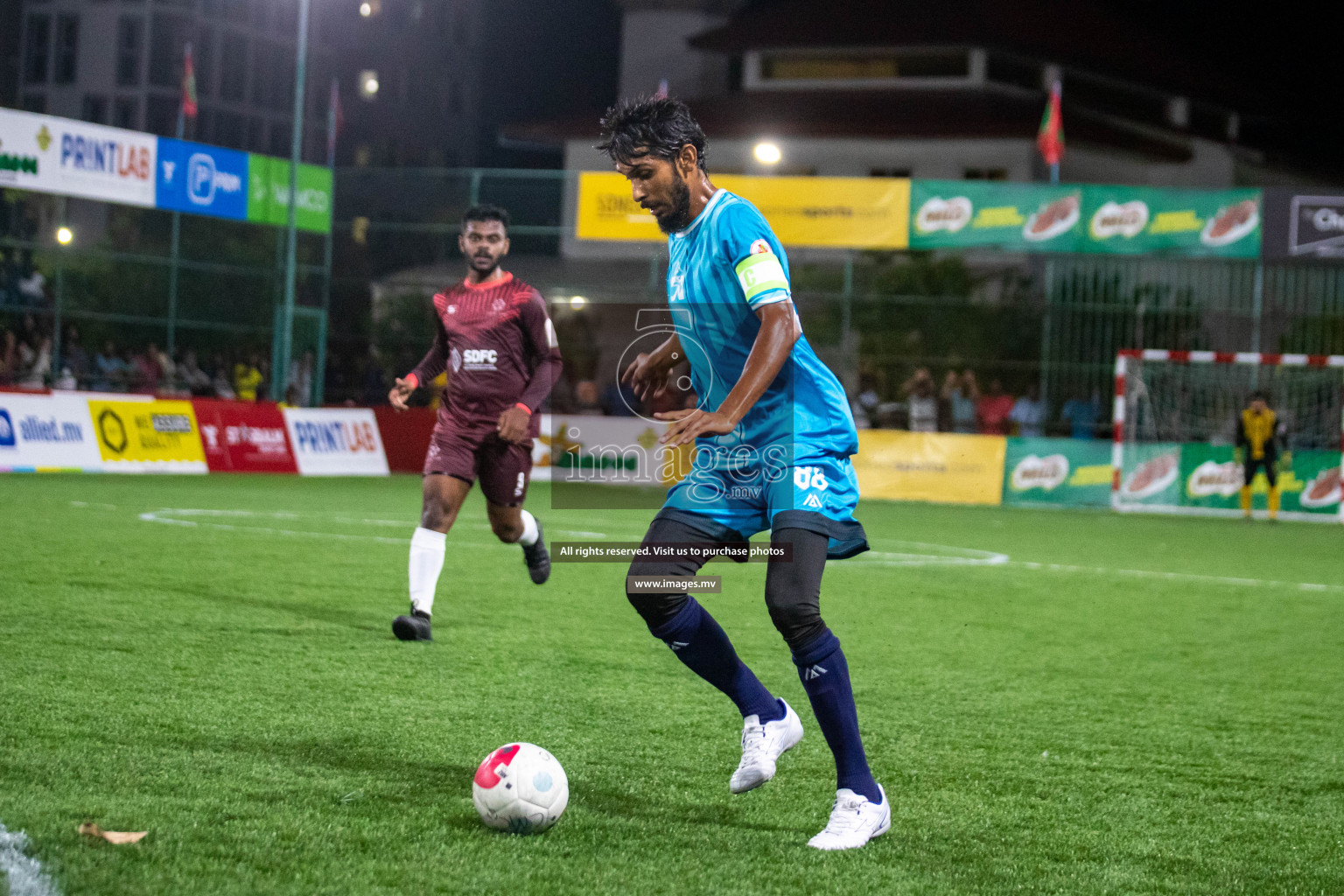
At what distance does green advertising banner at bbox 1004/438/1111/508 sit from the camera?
21.9 metres

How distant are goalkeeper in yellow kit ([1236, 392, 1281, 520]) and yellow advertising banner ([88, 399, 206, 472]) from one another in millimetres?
14374

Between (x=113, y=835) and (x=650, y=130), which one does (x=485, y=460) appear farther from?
(x=113, y=835)

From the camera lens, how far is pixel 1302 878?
3.86 m

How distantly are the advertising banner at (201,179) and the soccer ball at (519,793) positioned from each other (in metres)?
20.0

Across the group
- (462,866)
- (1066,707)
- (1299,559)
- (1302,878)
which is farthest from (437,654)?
(1299,559)

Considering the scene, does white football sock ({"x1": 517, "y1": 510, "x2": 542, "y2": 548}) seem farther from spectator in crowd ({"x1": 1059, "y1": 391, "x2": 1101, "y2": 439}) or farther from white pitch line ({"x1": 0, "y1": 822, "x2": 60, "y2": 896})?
spectator in crowd ({"x1": 1059, "y1": 391, "x2": 1101, "y2": 439})

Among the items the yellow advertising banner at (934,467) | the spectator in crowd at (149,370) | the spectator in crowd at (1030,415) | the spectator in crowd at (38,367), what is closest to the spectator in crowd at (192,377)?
the spectator in crowd at (149,370)

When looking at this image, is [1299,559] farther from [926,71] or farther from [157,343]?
[926,71]

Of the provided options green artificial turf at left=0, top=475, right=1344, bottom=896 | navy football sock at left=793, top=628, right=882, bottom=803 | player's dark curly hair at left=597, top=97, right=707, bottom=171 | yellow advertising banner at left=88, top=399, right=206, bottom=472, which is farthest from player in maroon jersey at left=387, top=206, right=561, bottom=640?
yellow advertising banner at left=88, top=399, right=206, bottom=472

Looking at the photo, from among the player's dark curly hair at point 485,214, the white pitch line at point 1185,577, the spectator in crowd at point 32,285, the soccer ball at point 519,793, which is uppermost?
the spectator in crowd at point 32,285

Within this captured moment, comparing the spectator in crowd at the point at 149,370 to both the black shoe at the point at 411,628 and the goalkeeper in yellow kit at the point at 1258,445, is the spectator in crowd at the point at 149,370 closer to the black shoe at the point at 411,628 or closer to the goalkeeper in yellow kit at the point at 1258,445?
the goalkeeper in yellow kit at the point at 1258,445

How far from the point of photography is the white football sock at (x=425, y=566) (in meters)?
7.39

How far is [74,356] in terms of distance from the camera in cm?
2284

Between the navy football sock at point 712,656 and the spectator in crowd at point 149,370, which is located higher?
the spectator in crowd at point 149,370
